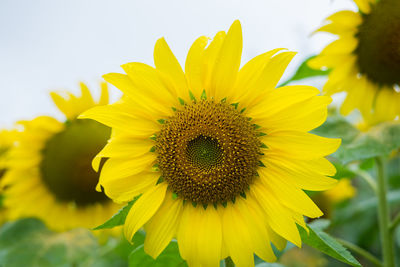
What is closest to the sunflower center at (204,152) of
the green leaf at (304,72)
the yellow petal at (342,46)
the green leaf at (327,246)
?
the green leaf at (327,246)

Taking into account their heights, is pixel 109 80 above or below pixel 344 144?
above

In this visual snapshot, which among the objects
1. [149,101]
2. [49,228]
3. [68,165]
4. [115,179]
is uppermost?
[149,101]

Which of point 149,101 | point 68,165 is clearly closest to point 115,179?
point 149,101

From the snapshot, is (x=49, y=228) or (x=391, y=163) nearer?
(x=49, y=228)

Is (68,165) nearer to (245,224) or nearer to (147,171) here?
(147,171)

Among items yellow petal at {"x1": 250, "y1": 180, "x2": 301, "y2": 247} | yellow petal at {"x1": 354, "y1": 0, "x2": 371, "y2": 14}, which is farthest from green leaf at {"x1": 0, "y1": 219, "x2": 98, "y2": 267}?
yellow petal at {"x1": 354, "y1": 0, "x2": 371, "y2": 14}

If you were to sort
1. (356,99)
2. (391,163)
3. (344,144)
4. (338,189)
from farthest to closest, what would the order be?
(391,163), (338,189), (356,99), (344,144)

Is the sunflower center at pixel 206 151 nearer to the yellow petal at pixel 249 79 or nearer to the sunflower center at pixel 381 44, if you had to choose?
the yellow petal at pixel 249 79
